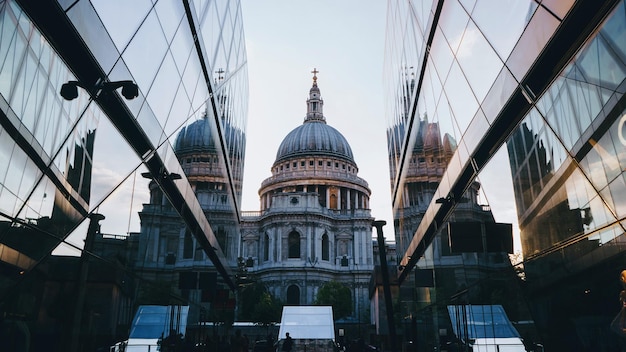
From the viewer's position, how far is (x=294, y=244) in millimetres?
87125

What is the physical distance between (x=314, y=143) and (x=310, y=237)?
3283 centimetres

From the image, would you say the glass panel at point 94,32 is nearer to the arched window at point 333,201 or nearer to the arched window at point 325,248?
the arched window at point 325,248

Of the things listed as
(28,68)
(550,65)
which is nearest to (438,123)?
(550,65)

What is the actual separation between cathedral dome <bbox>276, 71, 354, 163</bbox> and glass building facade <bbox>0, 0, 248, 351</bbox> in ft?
320

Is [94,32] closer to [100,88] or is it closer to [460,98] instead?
[100,88]

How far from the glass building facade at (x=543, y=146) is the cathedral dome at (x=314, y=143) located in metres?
97.9

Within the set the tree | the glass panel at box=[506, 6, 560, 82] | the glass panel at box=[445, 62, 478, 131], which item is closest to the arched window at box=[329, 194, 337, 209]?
the tree

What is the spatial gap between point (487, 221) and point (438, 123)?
506 centimetres

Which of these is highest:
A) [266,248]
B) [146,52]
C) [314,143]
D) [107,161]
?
[314,143]

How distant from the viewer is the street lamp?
6.43 meters

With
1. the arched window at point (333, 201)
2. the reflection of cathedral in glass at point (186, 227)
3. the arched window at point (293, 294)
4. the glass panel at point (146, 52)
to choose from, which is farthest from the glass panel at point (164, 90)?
the arched window at point (333, 201)

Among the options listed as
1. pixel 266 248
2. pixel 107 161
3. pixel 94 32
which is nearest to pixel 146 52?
pixel 94 32

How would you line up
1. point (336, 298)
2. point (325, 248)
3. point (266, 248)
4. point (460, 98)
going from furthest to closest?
point (325, 248) < point (266, 248) < point (336, 298) < point (460, 98)

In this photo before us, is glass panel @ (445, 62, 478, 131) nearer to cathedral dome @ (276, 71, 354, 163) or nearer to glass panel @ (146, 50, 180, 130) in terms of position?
glass panel @ (146, 50, 180, 130)
